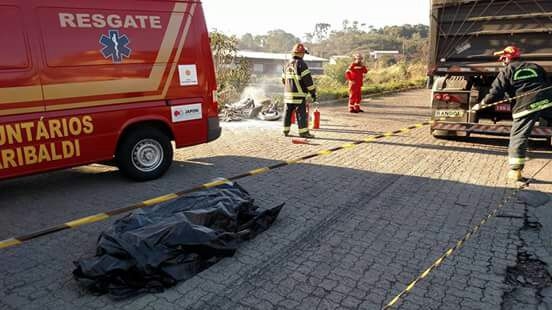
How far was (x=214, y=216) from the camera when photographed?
13.0 feet

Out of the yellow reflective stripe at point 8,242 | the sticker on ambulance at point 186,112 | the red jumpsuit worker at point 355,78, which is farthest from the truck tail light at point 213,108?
the red jumpsuit worker at point 355,78

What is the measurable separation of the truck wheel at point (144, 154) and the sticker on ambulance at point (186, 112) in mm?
333

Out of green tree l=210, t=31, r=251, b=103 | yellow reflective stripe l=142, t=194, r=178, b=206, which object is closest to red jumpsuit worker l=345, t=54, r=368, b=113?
green tree l=210, t=31, r=251, b=103

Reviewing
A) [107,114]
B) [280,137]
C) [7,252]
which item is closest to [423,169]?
[280,137]

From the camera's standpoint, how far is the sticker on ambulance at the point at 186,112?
6.39m

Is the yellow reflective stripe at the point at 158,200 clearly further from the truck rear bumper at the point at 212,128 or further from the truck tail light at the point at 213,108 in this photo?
the truck tail light at the point at 213,108

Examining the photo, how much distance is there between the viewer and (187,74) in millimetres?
6438

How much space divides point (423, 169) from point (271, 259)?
155 inches

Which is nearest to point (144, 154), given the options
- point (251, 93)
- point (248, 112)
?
point (248, 112)

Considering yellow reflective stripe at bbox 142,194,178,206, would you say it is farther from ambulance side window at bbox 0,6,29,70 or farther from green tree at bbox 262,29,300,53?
green tree at bbox 262,29,300,53

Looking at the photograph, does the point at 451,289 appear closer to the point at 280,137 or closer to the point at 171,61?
the point at 171,61

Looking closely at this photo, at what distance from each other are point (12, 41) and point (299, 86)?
5533 mm

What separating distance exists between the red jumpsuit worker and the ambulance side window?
9760 mm

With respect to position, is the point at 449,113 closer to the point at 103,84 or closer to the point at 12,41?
the point at 103,84
